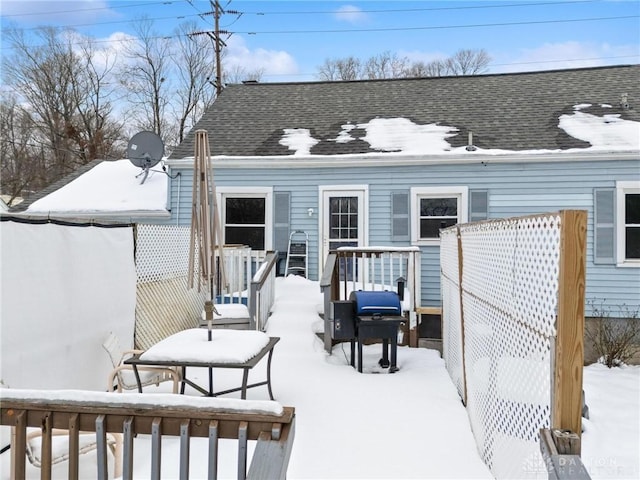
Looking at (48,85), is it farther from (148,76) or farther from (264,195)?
(264,195)

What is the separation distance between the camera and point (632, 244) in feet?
27.4

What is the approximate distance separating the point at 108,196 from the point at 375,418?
9895 millimetres

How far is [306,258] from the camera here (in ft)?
30.1

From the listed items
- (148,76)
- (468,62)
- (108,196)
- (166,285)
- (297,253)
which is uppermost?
(468,62)

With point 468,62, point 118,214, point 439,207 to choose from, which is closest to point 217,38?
point 118,214

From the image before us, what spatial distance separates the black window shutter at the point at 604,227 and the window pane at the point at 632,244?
0.31m

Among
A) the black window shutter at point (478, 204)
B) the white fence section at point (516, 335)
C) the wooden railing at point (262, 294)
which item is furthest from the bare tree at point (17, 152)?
the white fence section at point (516, 335)

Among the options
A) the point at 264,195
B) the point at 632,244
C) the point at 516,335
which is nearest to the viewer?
the point at 516,335

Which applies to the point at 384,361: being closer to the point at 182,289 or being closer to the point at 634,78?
the point at 182,289

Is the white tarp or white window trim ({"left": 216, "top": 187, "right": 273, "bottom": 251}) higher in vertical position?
white window trim ({"left": 216, "top": 187, "right": 273, "bottom": 251})

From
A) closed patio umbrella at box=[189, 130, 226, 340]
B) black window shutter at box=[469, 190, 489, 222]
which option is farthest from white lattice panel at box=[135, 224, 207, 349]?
black window shutter at box=[469, 190, 489, 222]

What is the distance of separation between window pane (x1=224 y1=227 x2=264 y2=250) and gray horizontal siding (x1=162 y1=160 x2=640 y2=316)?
80 cm

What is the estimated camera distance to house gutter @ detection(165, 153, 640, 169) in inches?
328

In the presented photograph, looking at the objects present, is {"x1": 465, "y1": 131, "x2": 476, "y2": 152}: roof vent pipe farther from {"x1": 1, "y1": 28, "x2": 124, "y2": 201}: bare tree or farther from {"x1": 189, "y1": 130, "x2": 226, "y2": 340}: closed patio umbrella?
{"x1": 1, "y1": 28, "x2": 124, "y2": 201}: bare tree
